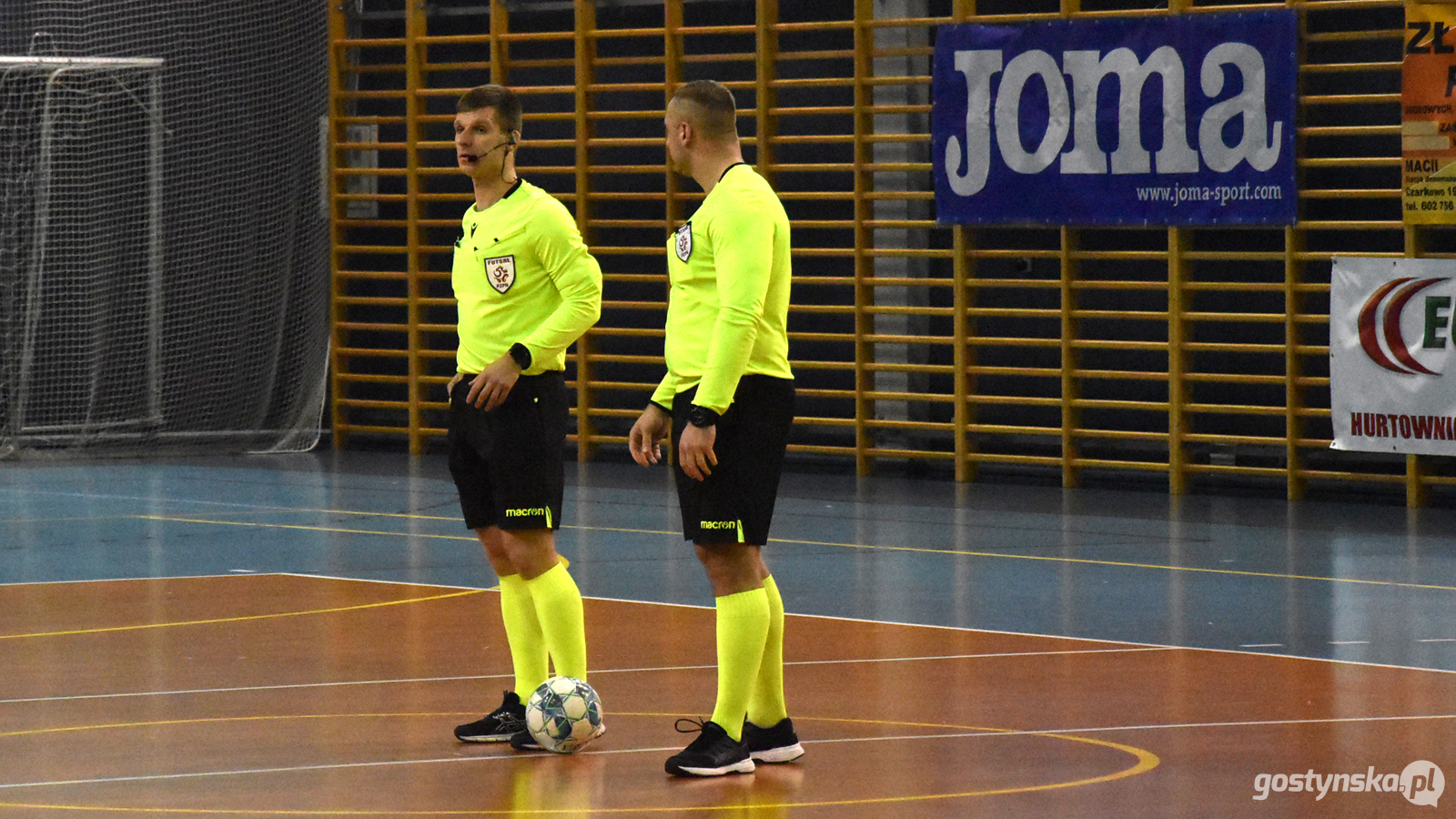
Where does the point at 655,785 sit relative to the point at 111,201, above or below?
below

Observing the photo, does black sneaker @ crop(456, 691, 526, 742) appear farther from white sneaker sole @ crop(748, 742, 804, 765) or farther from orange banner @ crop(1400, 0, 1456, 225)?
orange banner @ crop(1400, 0, 1456, 225)

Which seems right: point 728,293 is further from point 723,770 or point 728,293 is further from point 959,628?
point 959,628

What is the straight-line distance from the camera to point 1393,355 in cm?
988

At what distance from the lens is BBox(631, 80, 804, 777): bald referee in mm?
4488

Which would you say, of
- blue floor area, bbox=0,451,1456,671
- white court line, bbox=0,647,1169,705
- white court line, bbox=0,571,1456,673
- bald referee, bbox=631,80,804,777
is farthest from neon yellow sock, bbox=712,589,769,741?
blue floor area, bbox=0,451,1456,671

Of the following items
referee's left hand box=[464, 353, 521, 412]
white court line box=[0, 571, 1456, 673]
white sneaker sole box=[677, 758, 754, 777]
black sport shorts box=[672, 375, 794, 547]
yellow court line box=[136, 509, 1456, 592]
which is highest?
referee's left hand box=[464, 353, 521, 412]

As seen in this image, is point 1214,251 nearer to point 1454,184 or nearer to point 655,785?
Answer: point 1454,184

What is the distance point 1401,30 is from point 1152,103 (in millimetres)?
1247

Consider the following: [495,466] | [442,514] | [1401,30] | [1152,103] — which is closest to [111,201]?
[442,514]

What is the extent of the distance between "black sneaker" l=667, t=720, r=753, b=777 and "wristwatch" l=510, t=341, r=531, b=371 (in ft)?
3.10

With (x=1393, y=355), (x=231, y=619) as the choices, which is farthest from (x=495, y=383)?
(x=1393, y=355)

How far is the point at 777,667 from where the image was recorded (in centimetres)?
478

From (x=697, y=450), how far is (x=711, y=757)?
687 mm

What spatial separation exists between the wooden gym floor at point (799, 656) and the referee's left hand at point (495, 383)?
0.83m
